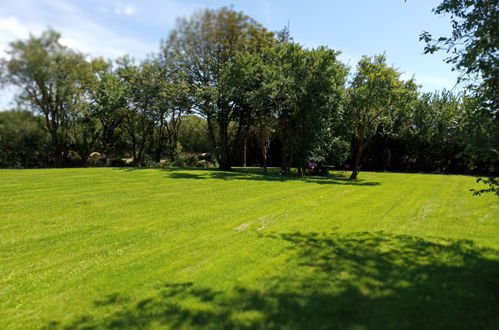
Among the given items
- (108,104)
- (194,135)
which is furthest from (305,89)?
(194,135)

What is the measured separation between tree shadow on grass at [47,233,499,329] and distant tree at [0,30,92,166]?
57.4 feet

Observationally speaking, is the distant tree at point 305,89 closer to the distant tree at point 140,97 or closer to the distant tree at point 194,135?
the distant tree at point 140,97

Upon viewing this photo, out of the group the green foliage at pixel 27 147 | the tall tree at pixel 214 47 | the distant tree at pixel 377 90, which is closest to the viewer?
the green foliage at pixel 27 147

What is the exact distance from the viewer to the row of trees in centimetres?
2047

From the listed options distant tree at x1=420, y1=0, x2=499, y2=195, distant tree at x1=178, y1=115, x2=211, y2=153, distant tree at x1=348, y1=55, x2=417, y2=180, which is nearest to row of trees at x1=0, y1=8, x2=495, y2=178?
distant tree at x1=348, y1=55, x2=417, y2=180

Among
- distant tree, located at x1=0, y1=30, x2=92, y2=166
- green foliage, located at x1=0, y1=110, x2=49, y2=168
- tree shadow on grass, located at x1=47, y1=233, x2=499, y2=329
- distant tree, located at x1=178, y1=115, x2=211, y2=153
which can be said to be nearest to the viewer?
tree shadow on grass, located at x1=47, y1=233, x2=499, y2=329

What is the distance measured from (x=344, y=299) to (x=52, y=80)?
23689 mm

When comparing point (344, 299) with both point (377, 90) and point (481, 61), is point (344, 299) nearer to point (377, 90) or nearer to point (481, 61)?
point (481, 61)

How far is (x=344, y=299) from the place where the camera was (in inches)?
155

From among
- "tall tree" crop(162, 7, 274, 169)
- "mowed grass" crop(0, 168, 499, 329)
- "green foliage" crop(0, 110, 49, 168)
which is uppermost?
"tall tree" crop(162, 7, 274, 169)

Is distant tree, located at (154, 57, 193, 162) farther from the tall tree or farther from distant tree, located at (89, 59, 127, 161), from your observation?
distant tree, located at (89, 59, 127, 161)

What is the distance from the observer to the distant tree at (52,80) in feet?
58.0

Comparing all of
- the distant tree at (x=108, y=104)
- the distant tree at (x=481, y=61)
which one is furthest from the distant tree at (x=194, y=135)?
the distant tree at (x=481, y=61)

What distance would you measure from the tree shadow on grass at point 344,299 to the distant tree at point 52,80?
57.4 ft
